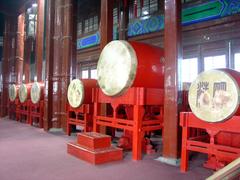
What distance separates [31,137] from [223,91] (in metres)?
4.45

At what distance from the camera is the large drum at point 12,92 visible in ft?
32.4

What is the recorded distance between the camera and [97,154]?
3744 mm

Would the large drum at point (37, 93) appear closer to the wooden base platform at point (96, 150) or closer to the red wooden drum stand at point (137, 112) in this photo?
the red wooden drum stand at point (137, 112)

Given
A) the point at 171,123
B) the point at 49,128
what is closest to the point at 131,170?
the point at 171,123

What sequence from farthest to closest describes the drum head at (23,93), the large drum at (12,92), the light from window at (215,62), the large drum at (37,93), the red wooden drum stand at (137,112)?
the large drum at (12,92) < the drum head at (23,93) < the large drum at (37,93) < the light from window at (215,62) < the red wooden drum stand at (137,112)

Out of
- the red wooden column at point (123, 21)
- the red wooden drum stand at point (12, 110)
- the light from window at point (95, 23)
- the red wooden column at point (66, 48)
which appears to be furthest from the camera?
the light from window at point (95, 23)

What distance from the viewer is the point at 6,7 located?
10.5 metres

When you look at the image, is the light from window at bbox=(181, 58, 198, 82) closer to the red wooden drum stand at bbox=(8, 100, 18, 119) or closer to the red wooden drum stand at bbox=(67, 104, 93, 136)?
the red wooden drum stand at bbox=(67, 104, 93, 136)

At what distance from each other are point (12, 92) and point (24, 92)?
4.68ft

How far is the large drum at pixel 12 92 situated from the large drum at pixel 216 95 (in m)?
7.97

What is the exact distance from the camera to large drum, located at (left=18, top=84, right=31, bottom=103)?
29.0ft

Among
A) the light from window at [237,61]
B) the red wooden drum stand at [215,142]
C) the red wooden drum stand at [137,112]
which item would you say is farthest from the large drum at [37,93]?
the light from window at [237,61]

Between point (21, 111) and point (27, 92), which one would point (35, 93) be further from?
point (21, 111)

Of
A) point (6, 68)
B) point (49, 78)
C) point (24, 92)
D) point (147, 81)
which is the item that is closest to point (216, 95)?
point (147, 81)
